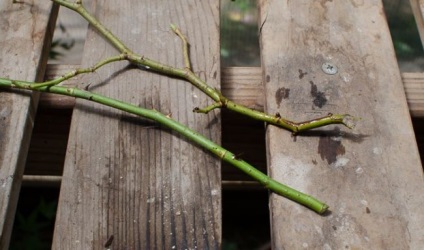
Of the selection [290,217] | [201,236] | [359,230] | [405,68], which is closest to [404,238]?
[359,230]

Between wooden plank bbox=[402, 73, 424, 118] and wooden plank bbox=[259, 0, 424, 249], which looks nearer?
wooden plank bbox=[259, 0, 424, 249]

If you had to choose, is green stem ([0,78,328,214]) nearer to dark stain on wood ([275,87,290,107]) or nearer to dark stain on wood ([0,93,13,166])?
dark stain on wood ([0,93,13,166])

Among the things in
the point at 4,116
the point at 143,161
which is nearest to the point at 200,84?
the point at 143,161

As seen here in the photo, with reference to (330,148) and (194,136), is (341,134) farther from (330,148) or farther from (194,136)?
(194,136)

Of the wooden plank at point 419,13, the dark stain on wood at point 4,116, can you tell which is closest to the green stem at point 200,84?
the dark stain on wood at point 4,116

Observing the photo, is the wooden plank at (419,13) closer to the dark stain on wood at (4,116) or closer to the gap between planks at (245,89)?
the gap between planks at (245,89)

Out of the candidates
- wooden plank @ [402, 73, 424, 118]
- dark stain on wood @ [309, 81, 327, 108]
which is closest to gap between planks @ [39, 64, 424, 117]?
wooden plank @ [402, 73, 424, 118]

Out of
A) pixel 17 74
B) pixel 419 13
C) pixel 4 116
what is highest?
pixel 419 13
